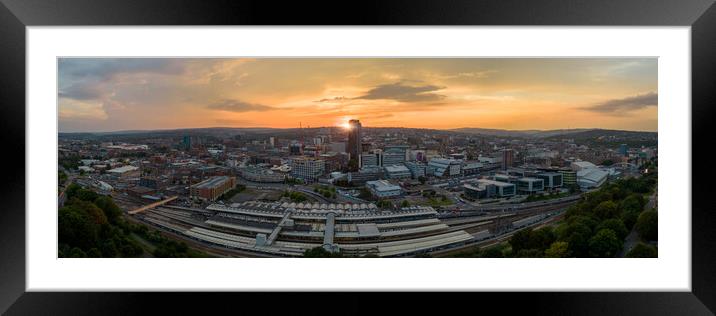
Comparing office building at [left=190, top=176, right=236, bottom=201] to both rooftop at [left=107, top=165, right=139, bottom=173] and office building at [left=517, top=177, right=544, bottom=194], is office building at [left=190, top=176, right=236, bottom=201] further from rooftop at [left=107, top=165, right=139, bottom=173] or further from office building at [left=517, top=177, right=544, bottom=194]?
office building at [left=517, top=177, right=544, bottom=194]

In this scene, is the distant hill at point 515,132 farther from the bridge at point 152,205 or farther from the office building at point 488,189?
the bridge at point 152,205

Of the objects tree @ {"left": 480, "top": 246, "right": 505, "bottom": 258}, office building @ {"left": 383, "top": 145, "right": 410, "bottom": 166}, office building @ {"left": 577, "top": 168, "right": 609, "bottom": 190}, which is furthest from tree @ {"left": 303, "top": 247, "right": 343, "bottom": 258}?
office building @ {"left": 577, "top": 168, "right": 609, "bottom": 190}

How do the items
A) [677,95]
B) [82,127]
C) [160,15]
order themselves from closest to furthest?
1. [160,15]
2. [677,95]
3. [82,127]

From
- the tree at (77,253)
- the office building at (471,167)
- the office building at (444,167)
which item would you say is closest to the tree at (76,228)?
the tree at (77,253)

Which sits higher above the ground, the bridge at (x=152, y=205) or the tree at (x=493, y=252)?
the bridge at (x=152, y=205)

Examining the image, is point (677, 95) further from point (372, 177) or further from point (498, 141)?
point (372, 177)

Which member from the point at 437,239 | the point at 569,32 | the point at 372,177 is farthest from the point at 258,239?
the point at 569,32

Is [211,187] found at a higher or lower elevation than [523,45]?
lower
